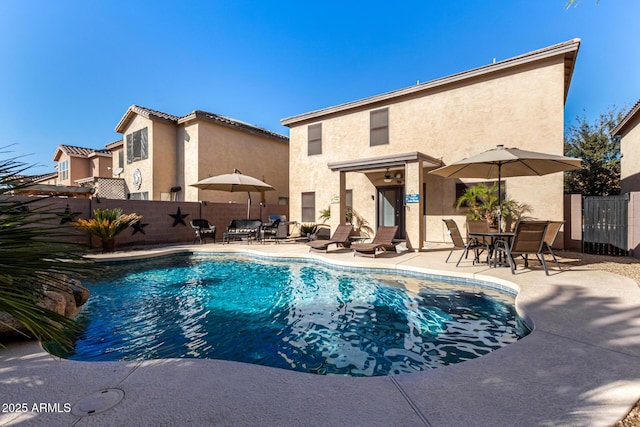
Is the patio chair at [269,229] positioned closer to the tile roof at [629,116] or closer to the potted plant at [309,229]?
the potted plant at [309,229]

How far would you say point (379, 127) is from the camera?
520 inches

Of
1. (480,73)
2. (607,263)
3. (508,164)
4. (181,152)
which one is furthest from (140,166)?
(607,263)

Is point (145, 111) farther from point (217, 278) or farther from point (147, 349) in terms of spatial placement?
point (147, 349)

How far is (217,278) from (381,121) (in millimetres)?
9704

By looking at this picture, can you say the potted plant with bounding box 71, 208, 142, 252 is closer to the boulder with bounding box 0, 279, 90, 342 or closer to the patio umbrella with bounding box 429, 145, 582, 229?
the boulder with bounding box 0, 279, 90, 342

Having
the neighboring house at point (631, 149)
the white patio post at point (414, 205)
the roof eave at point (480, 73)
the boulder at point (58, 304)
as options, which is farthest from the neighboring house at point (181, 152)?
the neighboring house at point (631, 149)

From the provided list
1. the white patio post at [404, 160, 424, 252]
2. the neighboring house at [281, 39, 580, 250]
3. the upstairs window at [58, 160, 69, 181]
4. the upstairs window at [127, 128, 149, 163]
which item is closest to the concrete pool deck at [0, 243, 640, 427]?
the white patio post at [404, 160, 424, 252]

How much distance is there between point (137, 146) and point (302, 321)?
17.5m

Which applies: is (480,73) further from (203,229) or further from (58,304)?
(58,304)

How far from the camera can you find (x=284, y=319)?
454 centimetres

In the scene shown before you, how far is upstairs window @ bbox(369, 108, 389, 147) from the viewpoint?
42.8ft

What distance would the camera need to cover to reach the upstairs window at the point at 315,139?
49.2 ft

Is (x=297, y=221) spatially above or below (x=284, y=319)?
above

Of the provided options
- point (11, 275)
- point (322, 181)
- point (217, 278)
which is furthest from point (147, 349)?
point (322, 181)
